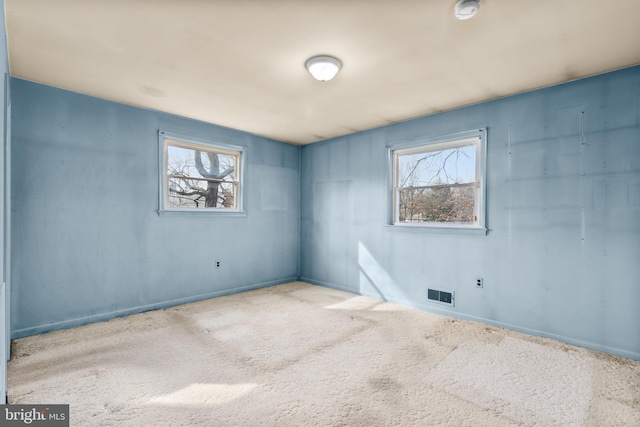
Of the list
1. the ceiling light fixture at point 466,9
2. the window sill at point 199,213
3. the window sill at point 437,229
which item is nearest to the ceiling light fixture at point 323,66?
the ceiling light fixture at point 466,9

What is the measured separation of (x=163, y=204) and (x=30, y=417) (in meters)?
2.47

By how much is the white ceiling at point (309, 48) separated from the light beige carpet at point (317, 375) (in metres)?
2.47

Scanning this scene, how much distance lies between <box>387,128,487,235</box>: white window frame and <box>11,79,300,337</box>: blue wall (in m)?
2.32

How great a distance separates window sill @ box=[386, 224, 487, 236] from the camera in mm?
3451

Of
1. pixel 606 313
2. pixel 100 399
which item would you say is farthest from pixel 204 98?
pixel 606 313

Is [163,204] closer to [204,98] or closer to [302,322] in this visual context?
[204,98]

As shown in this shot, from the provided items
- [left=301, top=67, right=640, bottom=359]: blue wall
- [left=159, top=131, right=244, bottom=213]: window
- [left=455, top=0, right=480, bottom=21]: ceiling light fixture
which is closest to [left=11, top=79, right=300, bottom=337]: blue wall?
[left=159, top=131, right=244, bottom=213]: window

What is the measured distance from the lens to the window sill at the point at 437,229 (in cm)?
345

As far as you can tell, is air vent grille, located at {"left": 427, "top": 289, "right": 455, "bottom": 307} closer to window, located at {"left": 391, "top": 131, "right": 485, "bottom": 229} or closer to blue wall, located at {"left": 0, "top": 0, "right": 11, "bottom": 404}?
window, located at {"left": 391, "top": 131, "right": 485, "bottom": 229}

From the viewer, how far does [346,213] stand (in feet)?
15.7

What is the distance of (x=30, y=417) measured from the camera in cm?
A: 175

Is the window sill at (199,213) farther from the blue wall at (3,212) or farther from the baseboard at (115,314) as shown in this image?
the blue wall at (3,212)

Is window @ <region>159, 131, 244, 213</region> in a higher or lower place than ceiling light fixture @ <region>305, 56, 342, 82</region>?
lower

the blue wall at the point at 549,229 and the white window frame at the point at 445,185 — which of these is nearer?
the blue wall at the point at 549,229
